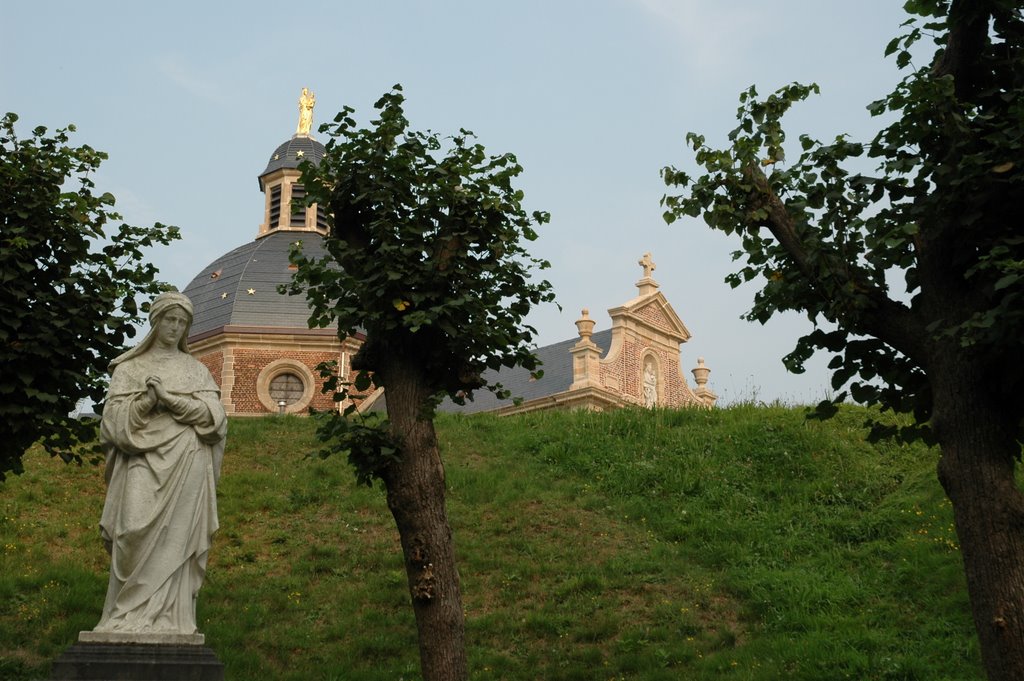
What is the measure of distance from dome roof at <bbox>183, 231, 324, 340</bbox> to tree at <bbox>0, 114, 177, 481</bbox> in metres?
30.3

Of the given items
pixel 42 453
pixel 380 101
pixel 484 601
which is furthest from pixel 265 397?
pixel 380 101

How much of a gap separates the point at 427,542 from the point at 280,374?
35335 mm

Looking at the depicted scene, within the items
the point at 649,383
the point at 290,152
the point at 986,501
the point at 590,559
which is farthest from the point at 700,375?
the point at 986,501

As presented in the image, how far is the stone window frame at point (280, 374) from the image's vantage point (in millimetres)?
44031

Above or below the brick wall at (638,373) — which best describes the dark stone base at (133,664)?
below

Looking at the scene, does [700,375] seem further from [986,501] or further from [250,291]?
[986,501]

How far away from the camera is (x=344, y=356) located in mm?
43156

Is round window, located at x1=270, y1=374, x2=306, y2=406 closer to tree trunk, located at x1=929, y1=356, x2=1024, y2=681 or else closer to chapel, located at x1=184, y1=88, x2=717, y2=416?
chapel, located at x1=184, y1=88, x2=717, y2=416

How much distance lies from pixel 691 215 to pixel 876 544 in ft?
23.8

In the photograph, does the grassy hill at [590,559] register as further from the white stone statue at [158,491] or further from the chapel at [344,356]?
the chapel at [344,356]

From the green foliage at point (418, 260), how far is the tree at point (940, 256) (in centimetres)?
201

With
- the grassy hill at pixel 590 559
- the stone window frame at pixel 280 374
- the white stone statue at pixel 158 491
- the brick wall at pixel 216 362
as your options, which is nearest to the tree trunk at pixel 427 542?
the white stone statue at pixel 158 491

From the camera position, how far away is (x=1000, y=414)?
27.8ft

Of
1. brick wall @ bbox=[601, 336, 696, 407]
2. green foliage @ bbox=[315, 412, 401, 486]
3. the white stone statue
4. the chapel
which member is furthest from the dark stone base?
brick wall @ bbox=[601, 336, 696, 407]
